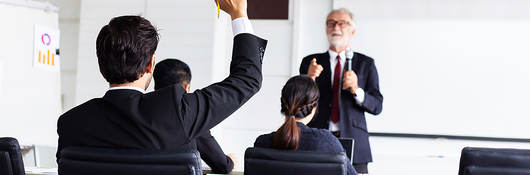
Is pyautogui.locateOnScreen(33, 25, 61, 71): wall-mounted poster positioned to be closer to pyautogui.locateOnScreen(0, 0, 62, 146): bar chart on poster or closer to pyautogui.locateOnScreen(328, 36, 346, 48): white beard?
pyautogui.locateOnScreen(0, 0, 62, 146): bar chart on poster

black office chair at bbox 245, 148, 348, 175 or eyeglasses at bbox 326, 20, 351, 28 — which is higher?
eyeglasses at bbox 326, 20, 351, 28

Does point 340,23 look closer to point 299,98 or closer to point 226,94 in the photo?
point 299,98

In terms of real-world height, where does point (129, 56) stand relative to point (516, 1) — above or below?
below

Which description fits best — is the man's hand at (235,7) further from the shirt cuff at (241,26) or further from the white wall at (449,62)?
the white wall at (449,62)

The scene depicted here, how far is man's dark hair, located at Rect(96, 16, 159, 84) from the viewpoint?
1.35 meters

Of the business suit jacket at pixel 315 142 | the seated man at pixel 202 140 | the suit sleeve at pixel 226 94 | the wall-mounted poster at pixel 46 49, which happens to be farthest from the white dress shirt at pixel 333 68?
the wall-mounted poster at pixel 46 49

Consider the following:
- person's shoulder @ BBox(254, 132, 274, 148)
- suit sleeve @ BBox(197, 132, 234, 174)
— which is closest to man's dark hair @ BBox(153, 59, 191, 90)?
suit sleeve @ BBox(197, 132, 234, 174)

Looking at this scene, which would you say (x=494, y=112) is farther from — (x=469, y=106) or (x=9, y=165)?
(x=9, y=165)

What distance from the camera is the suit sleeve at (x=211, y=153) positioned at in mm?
2480

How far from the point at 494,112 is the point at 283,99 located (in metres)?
2.86

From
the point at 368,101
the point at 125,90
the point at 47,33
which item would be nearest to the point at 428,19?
the point at 368,101

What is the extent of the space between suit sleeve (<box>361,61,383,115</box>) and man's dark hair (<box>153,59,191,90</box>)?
1.03 m

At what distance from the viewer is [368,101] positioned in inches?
126

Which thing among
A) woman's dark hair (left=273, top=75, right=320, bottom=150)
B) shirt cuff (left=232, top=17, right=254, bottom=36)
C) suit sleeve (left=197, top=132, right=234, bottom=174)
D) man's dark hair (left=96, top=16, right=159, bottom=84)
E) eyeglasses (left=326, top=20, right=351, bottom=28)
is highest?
eyeglasses (left=326, top=20, right=351, bottom=28)
